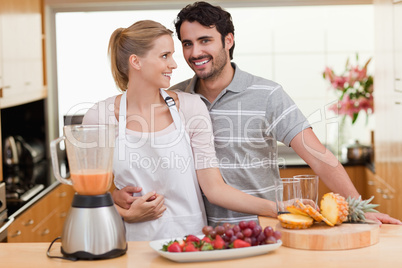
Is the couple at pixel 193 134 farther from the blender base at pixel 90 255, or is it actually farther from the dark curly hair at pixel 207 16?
the blender base at pixel 90 255

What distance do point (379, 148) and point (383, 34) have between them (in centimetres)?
75

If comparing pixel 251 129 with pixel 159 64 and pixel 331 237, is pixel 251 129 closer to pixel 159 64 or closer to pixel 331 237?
pixel 159 64

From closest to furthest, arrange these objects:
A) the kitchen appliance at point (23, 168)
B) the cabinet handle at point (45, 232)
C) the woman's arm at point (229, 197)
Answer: the woman's arm at point (229, 197) < the kitchen appliance at point (23, 168) < the cabinet handle at point (45, 232)

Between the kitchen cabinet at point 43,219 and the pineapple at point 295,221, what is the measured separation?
1.66m

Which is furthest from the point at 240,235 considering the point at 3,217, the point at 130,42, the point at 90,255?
the point at 3,217

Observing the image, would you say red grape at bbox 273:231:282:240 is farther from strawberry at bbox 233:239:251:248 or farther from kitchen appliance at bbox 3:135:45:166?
kitchen appliance at bbox 3:135:45:166

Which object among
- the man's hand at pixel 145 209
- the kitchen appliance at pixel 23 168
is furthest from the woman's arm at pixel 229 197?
the kitchen appliance at pixel 23 168

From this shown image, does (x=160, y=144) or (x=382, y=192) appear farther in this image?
(x=382, y=192)

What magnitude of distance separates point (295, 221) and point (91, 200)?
0.57 meters

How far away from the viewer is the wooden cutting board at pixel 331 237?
1.62 meters

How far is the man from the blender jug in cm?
76

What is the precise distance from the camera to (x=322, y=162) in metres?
2.36

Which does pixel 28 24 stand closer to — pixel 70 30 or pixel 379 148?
pixel 70 30

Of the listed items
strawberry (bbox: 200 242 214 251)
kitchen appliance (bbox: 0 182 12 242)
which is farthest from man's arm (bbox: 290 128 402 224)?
kitchen appliance (bbox: 0 182 12 242)
